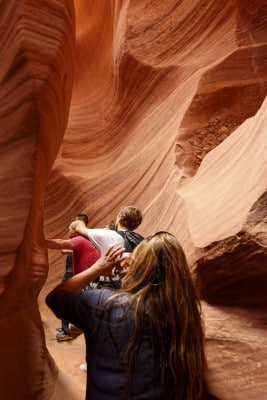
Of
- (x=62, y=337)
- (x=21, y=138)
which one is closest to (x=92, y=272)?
(x=21, y=138)

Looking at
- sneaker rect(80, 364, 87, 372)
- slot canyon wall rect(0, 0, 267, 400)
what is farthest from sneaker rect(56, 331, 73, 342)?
sneaker rect(80, 364, 87, 372)

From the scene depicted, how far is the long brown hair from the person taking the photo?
1.65 m

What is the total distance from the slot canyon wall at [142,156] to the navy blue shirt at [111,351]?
0.48 meters

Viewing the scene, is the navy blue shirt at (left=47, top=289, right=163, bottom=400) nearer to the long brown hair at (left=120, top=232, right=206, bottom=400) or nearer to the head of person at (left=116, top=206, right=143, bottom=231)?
the long brown hair at (left=120, top=232, right=206, bottom=400)

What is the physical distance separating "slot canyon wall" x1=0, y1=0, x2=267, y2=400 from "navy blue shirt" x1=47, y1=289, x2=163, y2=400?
48 centimetres

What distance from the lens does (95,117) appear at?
6984 millimetres

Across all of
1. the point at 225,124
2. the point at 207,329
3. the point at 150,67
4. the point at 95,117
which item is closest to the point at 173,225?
the point at 207,329

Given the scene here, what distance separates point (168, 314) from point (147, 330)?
3.7 inches

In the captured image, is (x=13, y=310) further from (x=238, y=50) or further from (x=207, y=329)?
(x=238, y=50)

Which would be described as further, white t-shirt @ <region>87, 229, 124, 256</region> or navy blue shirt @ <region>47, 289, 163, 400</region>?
white t-shirt @ <region>87, 229, 124, 256</region>

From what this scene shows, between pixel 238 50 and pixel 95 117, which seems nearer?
pixel 238 50

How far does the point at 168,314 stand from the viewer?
1.68 meters

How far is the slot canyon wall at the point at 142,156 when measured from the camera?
215cm

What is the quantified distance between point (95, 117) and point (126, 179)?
1.85 m
